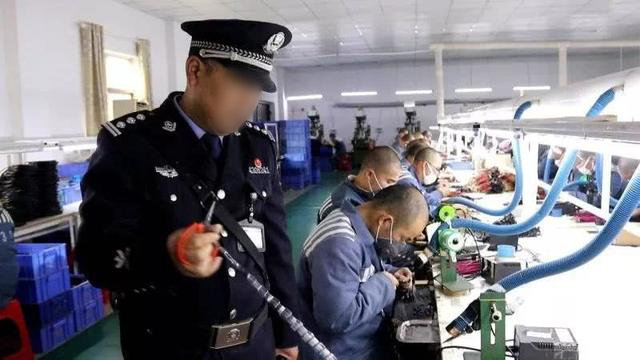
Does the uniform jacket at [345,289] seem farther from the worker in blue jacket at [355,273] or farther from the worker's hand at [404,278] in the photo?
Result: the worker's hand at [404,278]

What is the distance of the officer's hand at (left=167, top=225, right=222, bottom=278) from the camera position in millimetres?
1141

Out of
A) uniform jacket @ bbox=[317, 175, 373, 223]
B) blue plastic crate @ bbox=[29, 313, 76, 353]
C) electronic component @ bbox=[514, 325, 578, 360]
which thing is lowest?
blue plastic crate @ bbox=[29, 313, 76, 353]

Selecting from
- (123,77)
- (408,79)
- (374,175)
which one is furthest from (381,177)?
(408,79)

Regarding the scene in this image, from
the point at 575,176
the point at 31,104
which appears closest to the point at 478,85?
the point at 575,176

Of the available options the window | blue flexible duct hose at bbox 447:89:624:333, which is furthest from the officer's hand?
the window

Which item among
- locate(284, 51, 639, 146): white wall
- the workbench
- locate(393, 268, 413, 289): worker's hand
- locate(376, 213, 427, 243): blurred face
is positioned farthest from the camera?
locate(284, 51, 639, 146): white wall

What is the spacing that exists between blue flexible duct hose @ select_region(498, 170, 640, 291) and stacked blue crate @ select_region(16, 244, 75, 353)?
363cm

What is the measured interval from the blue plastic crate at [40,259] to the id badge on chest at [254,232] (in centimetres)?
317

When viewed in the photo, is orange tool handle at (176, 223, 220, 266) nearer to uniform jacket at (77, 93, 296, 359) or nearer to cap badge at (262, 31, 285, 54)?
uniform jacket at (77, 93, 296, 359)

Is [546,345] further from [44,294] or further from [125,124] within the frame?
[44,294]

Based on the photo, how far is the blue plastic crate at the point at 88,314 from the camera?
4.54 meters

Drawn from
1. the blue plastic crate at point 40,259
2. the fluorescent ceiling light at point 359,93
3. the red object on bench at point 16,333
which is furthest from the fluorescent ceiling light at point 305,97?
the red object on bench at point 16,333

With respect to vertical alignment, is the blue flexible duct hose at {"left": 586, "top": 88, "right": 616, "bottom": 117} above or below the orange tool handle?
above

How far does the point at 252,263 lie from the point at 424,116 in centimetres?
1786
